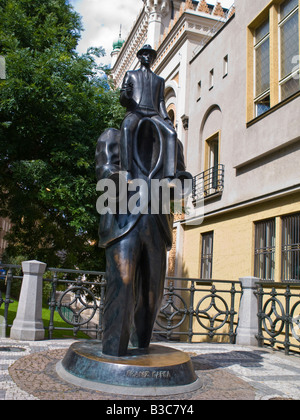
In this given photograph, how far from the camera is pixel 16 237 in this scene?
1439 centimetres

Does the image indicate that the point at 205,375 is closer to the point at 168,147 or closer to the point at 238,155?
the point at 168,147

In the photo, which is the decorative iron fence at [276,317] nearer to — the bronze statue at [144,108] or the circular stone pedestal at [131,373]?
the circular stone pedestal at [131,373]

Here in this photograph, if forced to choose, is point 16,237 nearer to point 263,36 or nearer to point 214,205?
point 214,205

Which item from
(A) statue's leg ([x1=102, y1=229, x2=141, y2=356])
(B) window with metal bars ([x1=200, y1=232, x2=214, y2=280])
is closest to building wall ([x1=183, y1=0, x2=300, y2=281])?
(B) window with metal bars ([x1=200, y1=232, x2=214, y2=280])

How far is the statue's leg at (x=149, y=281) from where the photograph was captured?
4051mm

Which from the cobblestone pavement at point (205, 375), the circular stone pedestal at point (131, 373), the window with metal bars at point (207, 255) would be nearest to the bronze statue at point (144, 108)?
the circular stone pedestal at point (131, 373)

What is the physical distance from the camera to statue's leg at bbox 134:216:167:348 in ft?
13.3

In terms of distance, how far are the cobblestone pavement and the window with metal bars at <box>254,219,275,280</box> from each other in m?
4.75

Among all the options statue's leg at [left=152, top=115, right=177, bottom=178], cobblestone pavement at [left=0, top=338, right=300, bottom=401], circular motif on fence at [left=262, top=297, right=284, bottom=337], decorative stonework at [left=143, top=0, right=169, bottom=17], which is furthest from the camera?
decorative stonework at [left=143, top=0, right=169, bottom=17]

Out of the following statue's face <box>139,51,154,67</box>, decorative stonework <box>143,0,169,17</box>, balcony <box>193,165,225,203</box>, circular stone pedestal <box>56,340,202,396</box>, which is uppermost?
decorative stonework <box>143,0,169,17</box>

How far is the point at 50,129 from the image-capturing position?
11336 mm

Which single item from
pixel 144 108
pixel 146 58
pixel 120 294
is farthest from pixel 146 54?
pixel 120 294

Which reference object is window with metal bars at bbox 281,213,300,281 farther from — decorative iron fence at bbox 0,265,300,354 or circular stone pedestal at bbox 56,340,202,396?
circular stone pedestal at bbox 56,340,202,396

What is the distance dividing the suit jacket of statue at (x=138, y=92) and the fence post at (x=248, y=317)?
5168 millimetres
